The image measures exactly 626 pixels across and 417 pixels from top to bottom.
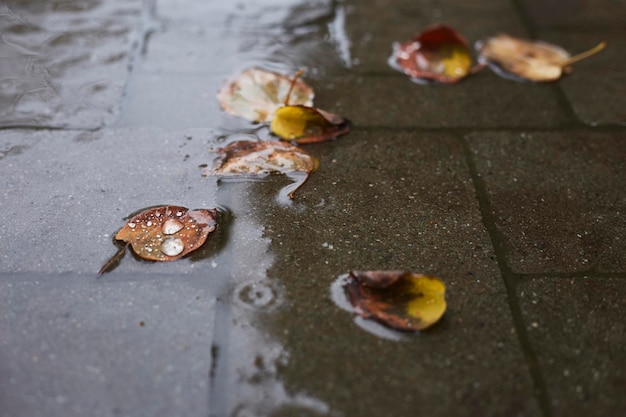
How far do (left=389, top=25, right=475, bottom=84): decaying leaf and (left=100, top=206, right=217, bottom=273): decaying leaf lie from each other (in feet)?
3.33

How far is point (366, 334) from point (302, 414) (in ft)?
0.82

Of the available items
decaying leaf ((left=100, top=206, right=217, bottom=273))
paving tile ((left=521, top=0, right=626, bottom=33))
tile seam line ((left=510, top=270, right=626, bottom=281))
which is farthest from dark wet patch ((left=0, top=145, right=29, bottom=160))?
paving tile ((left=521, top=0, right=626, bottom=33))

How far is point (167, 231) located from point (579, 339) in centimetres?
104

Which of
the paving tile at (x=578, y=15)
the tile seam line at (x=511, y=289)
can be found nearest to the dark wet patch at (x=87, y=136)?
the tile seam line at (x=511, y=289)

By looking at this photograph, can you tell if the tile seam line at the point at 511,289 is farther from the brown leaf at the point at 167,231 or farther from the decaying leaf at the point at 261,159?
the brown leaf at the point at 167,231

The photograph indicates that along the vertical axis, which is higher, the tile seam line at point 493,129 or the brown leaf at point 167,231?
the brown leaf at point 167,231

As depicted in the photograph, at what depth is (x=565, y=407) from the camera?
141 centimetres

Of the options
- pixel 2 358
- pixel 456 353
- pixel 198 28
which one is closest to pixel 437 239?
pixel 456 353

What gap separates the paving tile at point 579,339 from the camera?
56.1 inches

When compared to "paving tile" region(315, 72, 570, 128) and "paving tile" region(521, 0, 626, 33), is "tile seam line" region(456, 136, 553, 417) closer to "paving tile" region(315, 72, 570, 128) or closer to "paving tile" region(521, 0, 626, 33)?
"paving tile" region(315, 72, 570, 128)

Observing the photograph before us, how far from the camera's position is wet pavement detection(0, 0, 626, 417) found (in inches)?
56.7

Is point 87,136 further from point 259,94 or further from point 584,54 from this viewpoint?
point 584,54

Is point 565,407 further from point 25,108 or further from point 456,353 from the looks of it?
point 25,108

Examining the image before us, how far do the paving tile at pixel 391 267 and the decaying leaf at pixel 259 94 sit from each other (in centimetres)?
24
